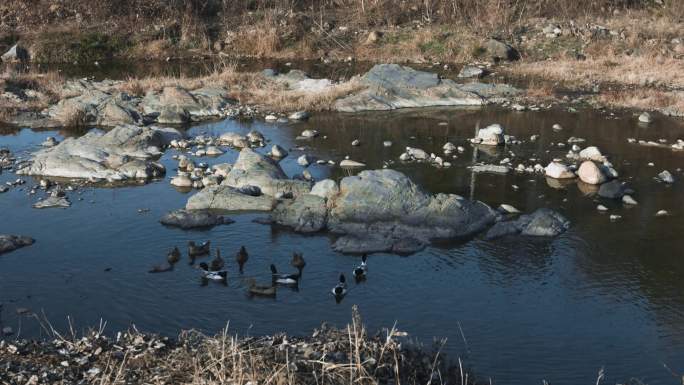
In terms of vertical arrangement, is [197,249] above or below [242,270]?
above

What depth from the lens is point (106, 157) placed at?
696 inches

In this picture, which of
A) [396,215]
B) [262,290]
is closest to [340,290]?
[262,290]

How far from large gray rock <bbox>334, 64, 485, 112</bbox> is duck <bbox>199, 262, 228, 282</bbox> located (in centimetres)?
1163

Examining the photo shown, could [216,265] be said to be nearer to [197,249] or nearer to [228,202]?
[197,249]

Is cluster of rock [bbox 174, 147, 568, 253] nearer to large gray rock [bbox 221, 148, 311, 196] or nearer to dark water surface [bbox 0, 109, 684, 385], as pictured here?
large gray rock [bbox 221, 148, 311, 196]

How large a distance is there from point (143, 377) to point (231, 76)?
1945 centimetres

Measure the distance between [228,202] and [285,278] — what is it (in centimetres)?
357

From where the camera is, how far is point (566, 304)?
11.5 m

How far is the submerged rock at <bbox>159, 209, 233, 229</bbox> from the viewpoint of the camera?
1415cm

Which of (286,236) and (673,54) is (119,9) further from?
(286,236)

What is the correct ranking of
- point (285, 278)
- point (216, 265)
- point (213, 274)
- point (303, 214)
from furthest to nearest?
point (303, 214) → point (216, 265) → point (213, 274) → point (285, 278)

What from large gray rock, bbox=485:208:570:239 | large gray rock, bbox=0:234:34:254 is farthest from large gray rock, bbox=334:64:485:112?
large gray rock, bbox=0:234:34:254

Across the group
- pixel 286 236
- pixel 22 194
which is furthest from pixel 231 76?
pixel 286 236

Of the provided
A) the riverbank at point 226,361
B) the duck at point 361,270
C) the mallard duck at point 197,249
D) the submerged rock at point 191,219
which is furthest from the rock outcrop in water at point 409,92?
the riverbank at point 226,361
